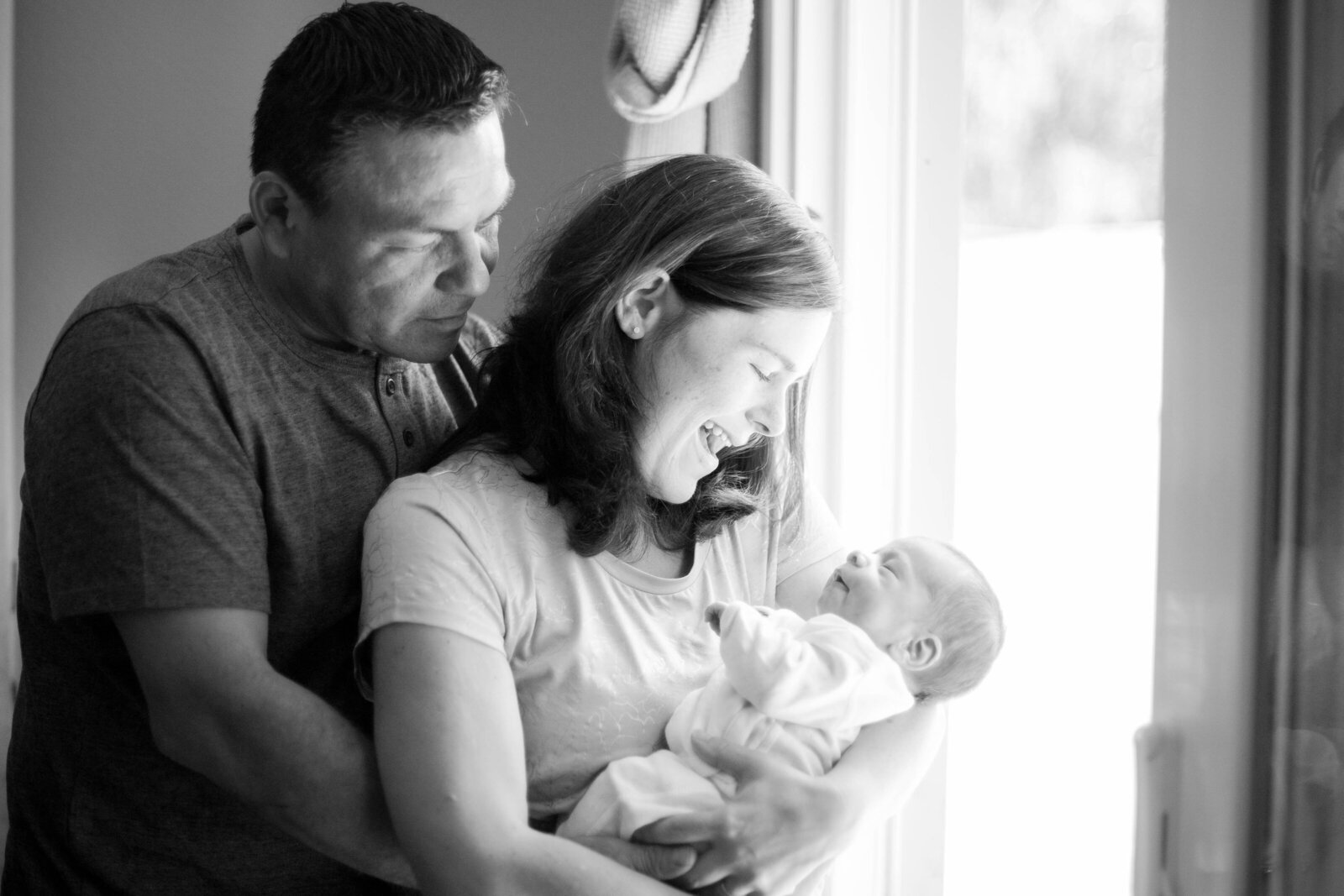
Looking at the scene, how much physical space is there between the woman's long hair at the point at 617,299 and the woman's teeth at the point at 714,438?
3.6 inches

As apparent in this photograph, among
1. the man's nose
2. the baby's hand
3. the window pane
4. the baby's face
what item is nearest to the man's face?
the man's nose

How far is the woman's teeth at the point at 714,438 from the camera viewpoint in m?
1.37

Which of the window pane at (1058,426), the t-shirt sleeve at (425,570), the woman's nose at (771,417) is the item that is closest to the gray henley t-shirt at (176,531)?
the t-shirt sleeve at (425,570)

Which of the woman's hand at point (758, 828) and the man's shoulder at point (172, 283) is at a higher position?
the man's shoulder at point (172, 283)

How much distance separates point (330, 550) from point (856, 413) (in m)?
0.95

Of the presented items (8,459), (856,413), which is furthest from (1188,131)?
(8,459)

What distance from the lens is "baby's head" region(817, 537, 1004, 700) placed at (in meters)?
1.36

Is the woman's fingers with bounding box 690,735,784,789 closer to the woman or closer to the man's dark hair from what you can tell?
the woman

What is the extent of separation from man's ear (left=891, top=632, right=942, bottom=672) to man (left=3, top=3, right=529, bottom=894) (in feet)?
2.05

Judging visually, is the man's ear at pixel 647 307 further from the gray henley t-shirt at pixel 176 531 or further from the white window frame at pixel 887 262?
the white window frame at pixel 887 262

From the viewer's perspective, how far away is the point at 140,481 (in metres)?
1.17

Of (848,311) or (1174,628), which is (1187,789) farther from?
(848,311)

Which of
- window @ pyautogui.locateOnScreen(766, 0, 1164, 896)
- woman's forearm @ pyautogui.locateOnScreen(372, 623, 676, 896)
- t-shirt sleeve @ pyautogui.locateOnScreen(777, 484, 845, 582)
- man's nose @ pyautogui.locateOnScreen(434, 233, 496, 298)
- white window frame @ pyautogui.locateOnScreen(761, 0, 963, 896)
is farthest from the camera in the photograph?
white window frame @ pyautogui.locateOnScreen(761, 0, 963, 896)

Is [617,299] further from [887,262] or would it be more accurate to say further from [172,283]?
[887,262]
